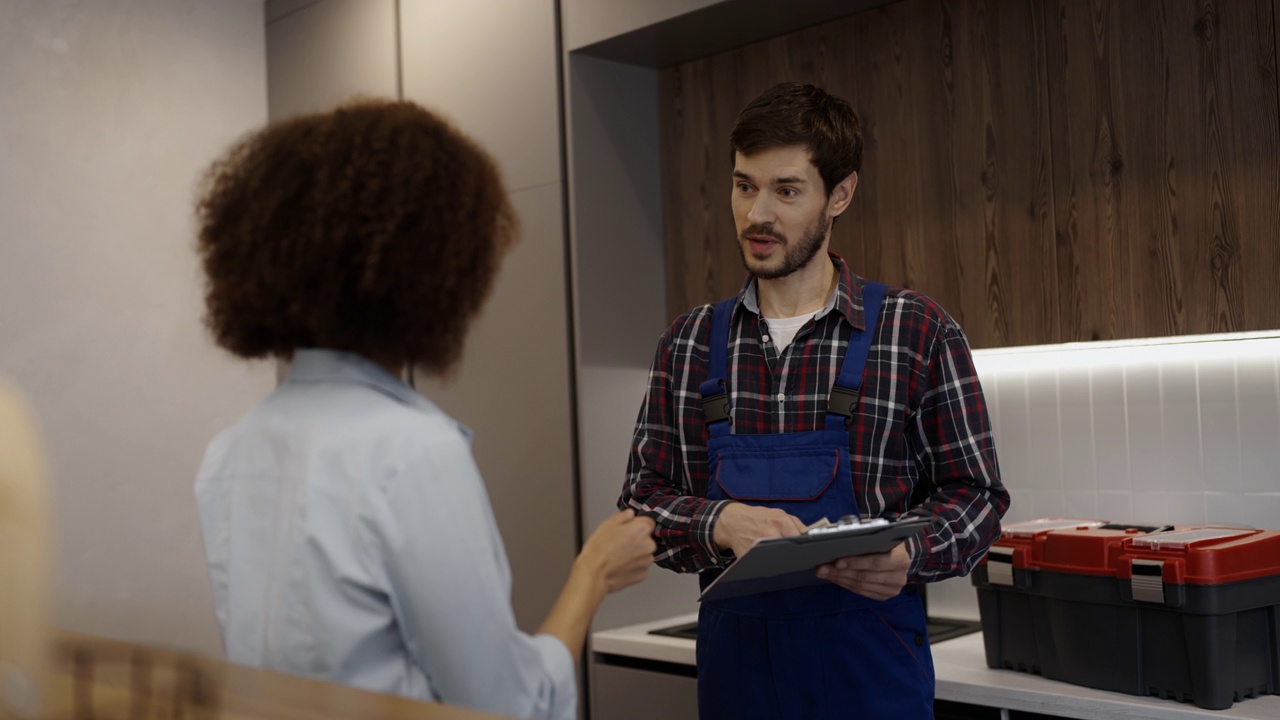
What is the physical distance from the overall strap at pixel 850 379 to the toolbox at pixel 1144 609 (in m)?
0.59

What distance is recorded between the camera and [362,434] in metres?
1.01

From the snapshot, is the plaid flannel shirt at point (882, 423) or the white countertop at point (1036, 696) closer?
the plaid flannel shirt at point (882, 423)

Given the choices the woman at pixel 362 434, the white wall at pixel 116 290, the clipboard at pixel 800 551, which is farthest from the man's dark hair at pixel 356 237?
the white wall at pixel 116 290

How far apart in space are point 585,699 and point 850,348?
1474 millimetres

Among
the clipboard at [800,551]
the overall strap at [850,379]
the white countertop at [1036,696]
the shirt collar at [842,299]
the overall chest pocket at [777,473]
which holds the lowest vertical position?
the white countertop at [1036,696]

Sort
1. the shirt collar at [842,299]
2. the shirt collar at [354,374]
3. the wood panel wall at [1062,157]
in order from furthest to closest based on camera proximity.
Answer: the wood panel wall at [1062,157]
the shirt collar at [842,299]
the shirt collar at [354,374]

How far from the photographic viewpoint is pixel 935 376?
1832mm

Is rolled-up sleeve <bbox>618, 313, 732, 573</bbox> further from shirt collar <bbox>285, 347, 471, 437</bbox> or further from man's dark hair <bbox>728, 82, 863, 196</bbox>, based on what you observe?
shirt collar <bbox>285, 347, 471, 437</bbox>

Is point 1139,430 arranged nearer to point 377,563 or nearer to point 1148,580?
point 1148,580

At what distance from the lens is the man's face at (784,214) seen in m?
1.91

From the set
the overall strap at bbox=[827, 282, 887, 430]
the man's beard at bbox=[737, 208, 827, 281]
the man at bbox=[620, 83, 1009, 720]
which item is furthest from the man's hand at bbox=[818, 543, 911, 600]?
the man's beard at bbox=[737, 208, 827, 281]

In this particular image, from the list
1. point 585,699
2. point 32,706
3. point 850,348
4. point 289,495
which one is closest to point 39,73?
point 585,699

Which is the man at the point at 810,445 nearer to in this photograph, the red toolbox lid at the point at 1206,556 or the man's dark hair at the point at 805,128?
the man's dark hair at the point at 805,128

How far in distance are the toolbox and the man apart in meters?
0.35
